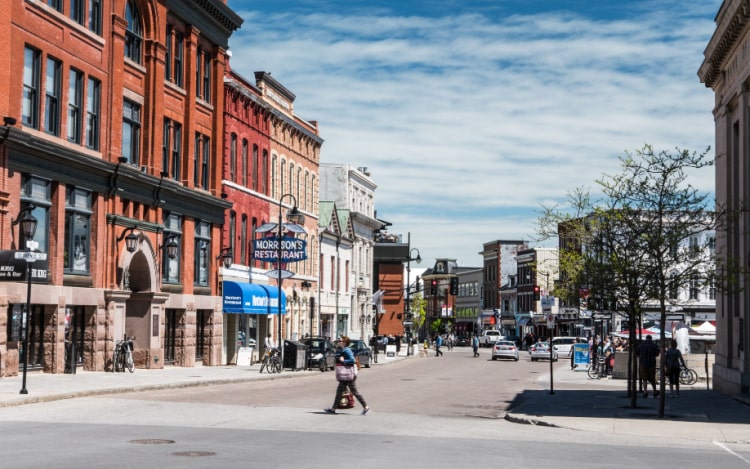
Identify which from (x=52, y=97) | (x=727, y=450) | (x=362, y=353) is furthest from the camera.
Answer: (x=362, y=353)

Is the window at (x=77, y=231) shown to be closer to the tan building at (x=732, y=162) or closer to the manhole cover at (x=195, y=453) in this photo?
the tan building at (x=732, y=162)

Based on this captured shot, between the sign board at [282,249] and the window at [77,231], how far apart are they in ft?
45.3

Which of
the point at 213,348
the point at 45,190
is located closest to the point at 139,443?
the point at 45,190

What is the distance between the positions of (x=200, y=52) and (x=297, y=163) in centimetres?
1739

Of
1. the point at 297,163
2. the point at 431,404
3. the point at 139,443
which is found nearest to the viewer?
the point at 139,443

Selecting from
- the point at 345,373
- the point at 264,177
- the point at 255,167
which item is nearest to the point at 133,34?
the point at 255,167

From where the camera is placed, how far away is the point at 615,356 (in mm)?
45969

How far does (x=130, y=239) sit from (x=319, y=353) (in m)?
13.0

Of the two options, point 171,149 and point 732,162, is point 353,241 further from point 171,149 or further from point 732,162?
point 732,162

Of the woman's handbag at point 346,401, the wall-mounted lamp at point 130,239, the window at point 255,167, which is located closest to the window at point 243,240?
the window at point 255,167

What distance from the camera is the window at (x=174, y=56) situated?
144 feet

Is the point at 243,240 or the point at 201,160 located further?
the point at 243,240

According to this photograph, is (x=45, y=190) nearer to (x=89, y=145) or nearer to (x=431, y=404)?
(x=89, y=145)

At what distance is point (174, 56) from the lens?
44438 millimetres
